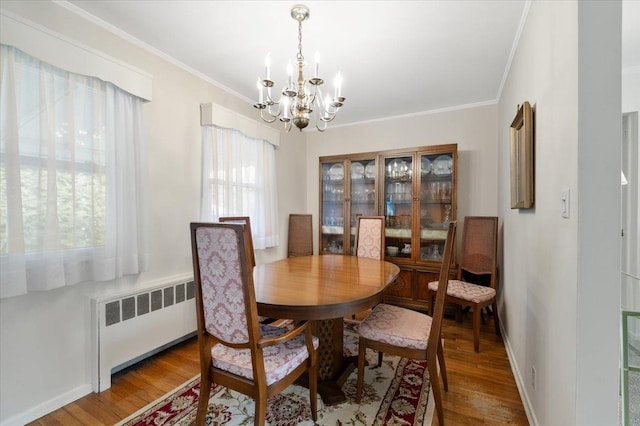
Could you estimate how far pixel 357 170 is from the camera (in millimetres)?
3869

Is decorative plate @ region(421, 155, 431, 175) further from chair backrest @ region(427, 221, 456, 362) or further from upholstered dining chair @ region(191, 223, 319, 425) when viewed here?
upholstered dining chair @ region(191, 223, 319, 425)

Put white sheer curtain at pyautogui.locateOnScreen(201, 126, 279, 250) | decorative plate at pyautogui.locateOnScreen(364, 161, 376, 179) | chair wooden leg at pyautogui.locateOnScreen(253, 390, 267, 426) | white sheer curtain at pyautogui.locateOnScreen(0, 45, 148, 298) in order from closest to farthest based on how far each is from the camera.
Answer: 1. chair wooden leg at pyautogui.locateOnScreen(253, 390, 267, 426)
2. white sheer curtain at pyautogui.locateOnScreen(0, 45, 148, 298)
3. white sheer curtain at pyautogui.locateOnScreen(201, 126, 279, 250)
4. decorative plate at pyautogui.locateOnScreen(364, 161, 376, 179)

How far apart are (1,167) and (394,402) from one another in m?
2.60

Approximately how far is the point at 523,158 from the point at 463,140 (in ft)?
5.75

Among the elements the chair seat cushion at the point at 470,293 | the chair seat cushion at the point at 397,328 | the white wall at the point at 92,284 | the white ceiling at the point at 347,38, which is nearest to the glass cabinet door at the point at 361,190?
the white ceiling at the point at 347,38

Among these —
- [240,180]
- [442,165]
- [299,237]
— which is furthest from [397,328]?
[299,237]

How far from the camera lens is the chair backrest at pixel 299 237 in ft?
13.1

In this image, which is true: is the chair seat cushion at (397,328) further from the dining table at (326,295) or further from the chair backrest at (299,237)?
the chair backrest at (299,237)

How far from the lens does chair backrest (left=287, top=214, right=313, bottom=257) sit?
3980 mm

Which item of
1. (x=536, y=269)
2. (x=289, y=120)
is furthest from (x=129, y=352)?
(x=536, y=269)

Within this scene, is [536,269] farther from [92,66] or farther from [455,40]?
[92,66]

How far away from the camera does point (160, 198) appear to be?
2391mm

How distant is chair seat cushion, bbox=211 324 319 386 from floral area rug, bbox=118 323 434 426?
1.48 ft

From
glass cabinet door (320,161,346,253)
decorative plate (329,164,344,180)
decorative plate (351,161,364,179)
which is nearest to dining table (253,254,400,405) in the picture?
glass cabinet door (320,161,346,253)
